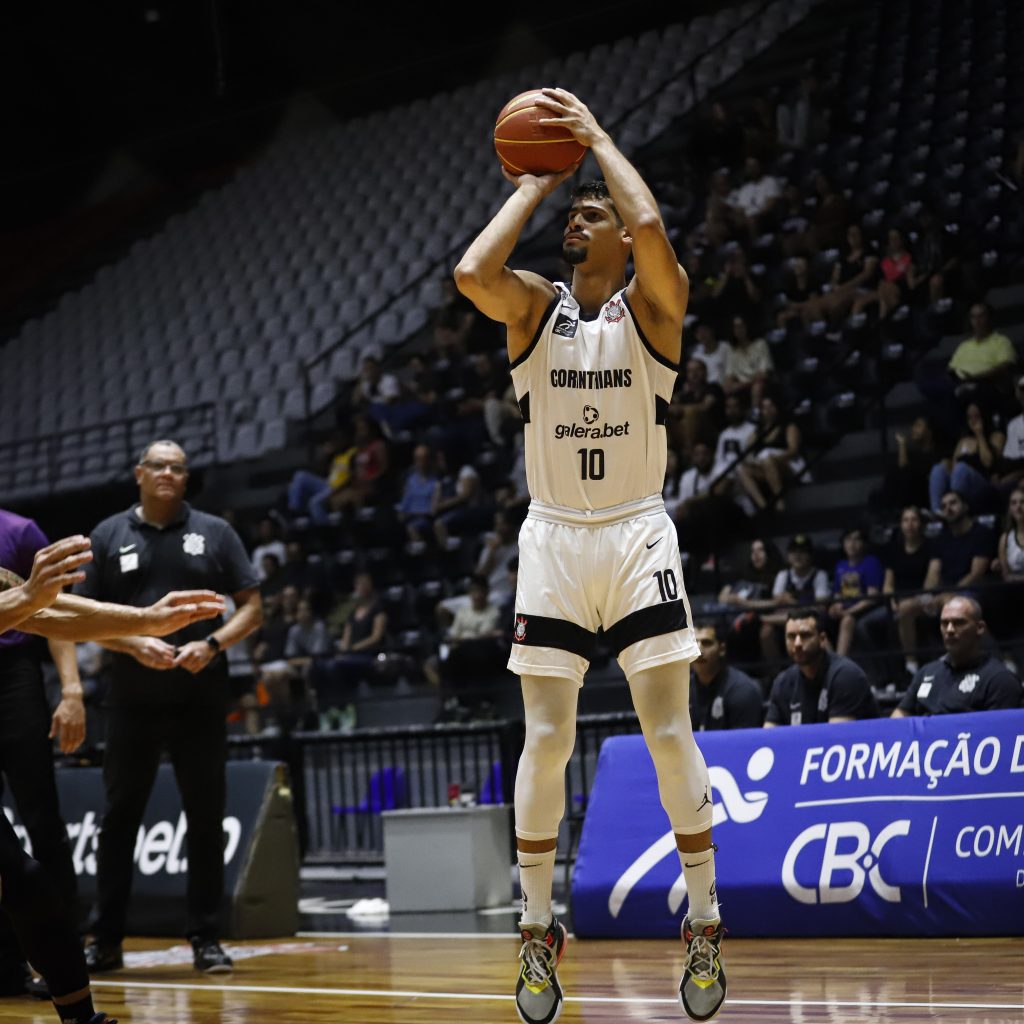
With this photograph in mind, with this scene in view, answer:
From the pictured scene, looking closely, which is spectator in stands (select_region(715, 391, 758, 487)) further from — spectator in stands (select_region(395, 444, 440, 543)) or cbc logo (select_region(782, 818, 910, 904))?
cbc logo (select_region(782, 818, 910, 904))

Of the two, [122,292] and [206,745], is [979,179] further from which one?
[122,292]

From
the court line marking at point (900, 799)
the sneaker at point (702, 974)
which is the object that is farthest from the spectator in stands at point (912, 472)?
the sneaker at point (702, 974)

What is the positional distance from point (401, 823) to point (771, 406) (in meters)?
5.26

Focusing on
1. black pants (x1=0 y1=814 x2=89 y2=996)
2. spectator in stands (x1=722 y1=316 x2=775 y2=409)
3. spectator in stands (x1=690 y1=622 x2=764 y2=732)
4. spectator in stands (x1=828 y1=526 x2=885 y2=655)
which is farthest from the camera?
spectator in stands (x1=722 y1=316 x2=775 y2=409)

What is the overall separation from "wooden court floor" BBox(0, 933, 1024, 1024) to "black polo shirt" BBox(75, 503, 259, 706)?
3.83ft

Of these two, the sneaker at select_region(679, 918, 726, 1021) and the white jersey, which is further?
the white jersey

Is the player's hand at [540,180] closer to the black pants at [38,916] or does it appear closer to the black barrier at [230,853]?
the black pants at [38,916]

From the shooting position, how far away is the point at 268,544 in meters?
15.2

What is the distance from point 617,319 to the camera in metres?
4.11

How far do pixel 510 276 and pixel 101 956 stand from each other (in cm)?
367

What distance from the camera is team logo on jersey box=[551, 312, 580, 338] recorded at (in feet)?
13.5

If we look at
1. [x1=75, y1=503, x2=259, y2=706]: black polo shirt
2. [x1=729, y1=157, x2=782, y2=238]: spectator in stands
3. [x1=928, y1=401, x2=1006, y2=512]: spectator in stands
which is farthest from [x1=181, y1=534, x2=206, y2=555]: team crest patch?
[x1=729, y1=157, x2=782, y2=238]: spectator in stands

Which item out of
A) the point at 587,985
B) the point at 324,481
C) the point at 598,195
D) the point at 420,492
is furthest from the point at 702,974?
the point at 324,481

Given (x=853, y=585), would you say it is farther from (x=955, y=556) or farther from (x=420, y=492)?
(x=420, y=492)
